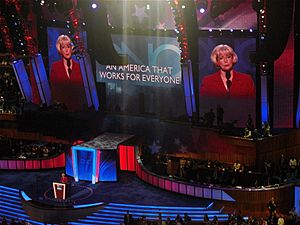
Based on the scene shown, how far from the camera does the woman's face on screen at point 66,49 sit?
36781 millimetres

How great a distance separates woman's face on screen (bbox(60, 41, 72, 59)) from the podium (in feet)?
39.0

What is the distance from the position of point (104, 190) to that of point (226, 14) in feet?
31.4

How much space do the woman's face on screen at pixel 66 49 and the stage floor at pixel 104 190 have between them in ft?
25.9

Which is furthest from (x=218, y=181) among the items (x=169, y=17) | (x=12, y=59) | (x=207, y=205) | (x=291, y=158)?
(x=12, y=59)

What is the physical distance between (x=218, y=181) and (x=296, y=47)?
7.22m

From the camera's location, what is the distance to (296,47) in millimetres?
29766

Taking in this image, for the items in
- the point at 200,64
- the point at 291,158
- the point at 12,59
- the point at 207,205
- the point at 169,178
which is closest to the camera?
the point at 207,205

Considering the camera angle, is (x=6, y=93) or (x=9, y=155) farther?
(x=6, y=93)

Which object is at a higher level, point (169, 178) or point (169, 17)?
point (169, 17)

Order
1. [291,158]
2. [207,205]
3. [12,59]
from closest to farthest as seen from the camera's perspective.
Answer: [207,205], [291,158], [12,59]

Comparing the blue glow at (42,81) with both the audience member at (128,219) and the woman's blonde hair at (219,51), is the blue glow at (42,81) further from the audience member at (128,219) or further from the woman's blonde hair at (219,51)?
the audience member at (128,219)

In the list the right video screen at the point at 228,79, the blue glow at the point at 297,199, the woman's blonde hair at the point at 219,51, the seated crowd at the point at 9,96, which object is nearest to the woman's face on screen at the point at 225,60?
the right video screen at the point at 228,79

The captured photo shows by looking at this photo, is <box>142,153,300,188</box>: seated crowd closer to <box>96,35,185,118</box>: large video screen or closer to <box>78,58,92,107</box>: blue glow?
<box>96,35,185,118</box>: large video screen

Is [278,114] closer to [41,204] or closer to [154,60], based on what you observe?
[154,60]
